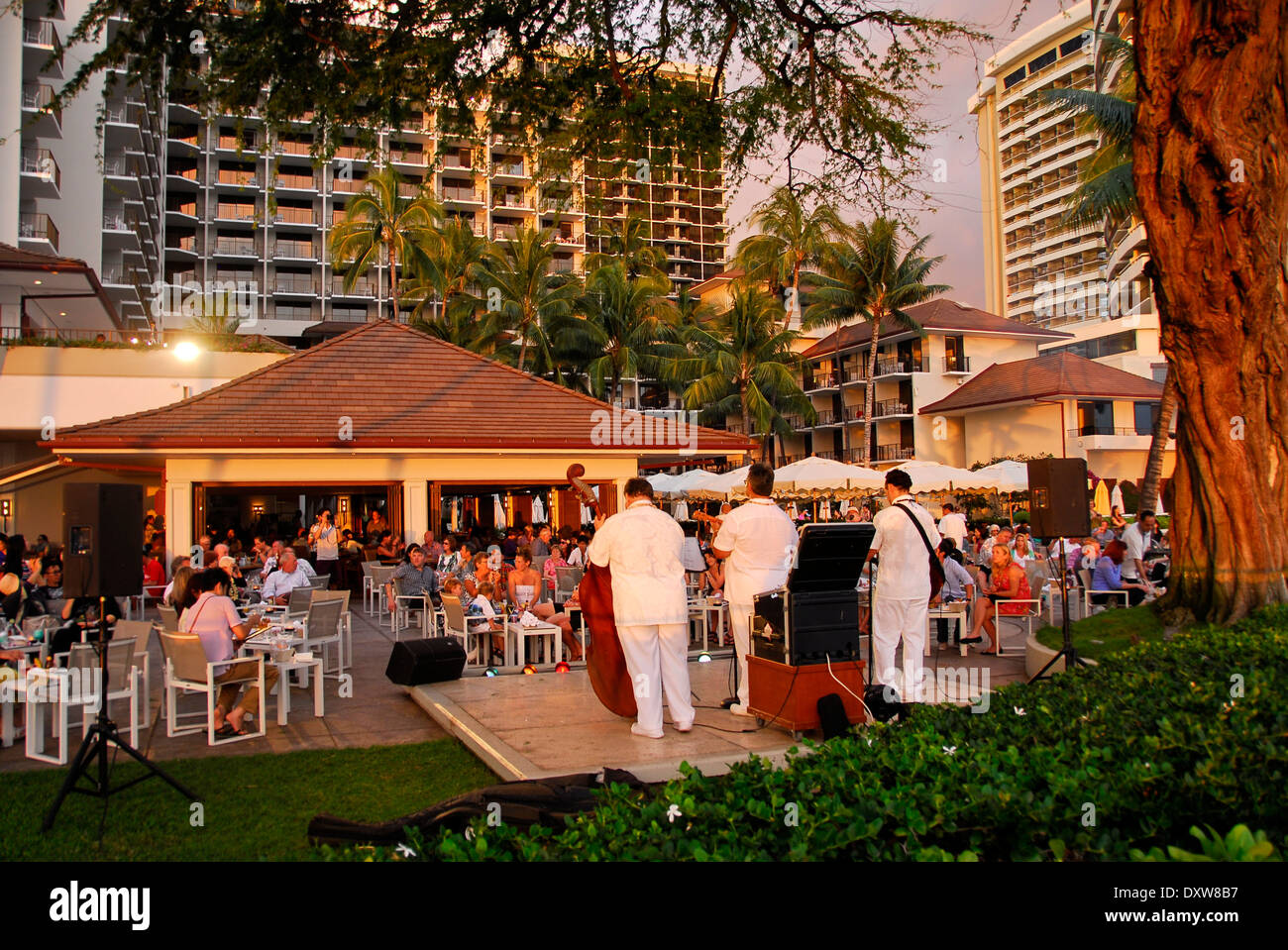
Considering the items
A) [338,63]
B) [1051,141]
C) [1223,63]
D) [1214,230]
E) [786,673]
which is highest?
[1051,141]

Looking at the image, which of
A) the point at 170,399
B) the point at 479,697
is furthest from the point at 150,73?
the point at 170,399

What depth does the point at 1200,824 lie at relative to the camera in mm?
3037

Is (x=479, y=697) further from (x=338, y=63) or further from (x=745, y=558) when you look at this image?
(x=338, y=63)

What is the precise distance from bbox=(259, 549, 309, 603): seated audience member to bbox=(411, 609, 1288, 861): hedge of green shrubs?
1075cm

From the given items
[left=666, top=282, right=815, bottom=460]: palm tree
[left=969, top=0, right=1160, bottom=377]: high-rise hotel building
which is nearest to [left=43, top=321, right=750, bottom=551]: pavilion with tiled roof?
[left=666, top=282, right=815, bottom=460]: palm tree

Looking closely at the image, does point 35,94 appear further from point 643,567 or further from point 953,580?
point 643,567

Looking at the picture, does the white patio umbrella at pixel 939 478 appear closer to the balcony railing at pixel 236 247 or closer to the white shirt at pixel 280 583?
the white shirt at pixel 280 583

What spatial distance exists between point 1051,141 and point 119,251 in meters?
95.8

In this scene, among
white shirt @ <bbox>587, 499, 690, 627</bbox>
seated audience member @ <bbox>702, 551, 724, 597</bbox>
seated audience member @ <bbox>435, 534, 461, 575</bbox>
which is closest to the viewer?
white shirt @ <bbox>587, 499, 690, 627</bbox>

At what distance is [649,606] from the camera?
6.57 metres

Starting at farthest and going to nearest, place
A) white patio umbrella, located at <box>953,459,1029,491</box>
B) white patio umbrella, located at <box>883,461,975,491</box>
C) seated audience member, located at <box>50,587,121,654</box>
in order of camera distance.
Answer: white patio umbrella, located at <box>953,459,1029,491</box> → white patio umbrella, located at <box>883,461,975,491</box> → seated audience member, located at <box>50,587,121,654</box>

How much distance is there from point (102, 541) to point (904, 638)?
5.97 meters

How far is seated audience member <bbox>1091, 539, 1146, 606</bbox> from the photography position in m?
12.8

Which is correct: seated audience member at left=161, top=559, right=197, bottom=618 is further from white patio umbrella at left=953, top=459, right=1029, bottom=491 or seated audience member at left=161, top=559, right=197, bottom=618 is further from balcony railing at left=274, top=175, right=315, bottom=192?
balcony railing at left=274, top=175, right=315, bottom=192
